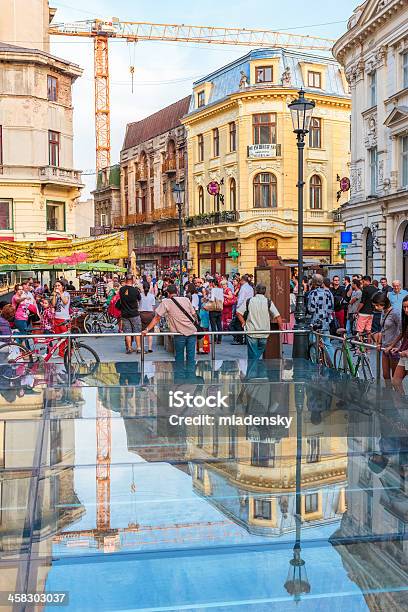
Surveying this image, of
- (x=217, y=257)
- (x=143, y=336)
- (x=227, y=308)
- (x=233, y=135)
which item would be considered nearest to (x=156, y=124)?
(x=233, y=135)

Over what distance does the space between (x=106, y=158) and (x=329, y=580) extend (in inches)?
3791

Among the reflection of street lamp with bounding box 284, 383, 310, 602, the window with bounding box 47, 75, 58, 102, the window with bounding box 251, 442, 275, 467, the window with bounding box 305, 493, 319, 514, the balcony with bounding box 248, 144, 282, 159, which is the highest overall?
the window with bounding box 47, 75, 58, 102

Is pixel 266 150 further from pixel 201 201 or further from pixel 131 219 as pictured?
pixel 131 219

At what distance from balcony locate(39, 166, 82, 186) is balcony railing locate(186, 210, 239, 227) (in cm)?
1058

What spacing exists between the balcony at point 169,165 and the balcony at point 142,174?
4.70 m

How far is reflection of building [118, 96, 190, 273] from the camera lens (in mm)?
60866

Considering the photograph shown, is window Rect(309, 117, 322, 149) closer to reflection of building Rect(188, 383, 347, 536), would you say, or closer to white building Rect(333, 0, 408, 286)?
white building Rect(333, 0, 408, 286)

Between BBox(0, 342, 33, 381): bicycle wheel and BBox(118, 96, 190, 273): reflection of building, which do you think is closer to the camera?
BBox(0, 342, 33, 381): bicycle wheel

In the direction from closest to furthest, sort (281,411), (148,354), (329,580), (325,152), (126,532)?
1. (329,580)
2. (126,532)
3. (281,411)
4. (148,354)
5. (325,152)

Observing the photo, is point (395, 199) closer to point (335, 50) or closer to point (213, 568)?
point (335, 50)

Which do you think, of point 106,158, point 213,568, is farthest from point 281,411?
point 106,158

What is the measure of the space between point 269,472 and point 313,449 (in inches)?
36.7

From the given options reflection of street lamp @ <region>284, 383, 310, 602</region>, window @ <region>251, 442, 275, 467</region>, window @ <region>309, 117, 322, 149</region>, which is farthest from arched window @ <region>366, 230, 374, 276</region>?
reflection of street lamp @ <region>284, 383, 310, 602</region>

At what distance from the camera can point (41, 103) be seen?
43.0 m
